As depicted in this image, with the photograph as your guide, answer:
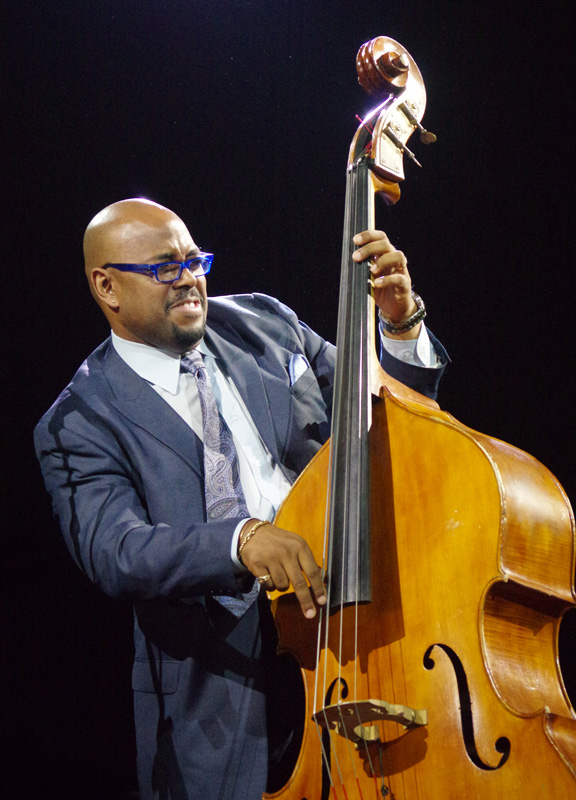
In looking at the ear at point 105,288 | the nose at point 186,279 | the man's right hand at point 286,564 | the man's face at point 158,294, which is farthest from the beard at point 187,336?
the man's right hand at point 286,564

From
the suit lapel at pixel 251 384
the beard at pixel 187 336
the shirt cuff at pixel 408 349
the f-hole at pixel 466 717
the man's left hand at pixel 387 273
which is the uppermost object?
the man's left hand at pixel 387 273

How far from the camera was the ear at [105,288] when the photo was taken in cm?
211

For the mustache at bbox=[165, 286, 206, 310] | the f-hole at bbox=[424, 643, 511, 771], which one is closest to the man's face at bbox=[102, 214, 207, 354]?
the mustache at bbox=[165, 286, 206, 310]

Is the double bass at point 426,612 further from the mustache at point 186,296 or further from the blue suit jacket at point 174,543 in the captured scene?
the mustache at point 186,296

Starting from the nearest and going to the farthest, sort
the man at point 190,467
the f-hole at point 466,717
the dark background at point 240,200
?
1. the f-hole at point 466,717
2. the man at point 190,467
3. the dark background at point 240,200

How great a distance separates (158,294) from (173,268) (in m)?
0.08

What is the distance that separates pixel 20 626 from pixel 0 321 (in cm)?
102

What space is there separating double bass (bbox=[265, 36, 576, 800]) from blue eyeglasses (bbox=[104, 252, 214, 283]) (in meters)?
0.73

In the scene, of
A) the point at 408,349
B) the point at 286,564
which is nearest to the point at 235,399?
the point at 408,349

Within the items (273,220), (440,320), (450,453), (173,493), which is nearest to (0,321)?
(273,220)

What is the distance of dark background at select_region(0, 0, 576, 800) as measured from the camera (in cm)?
257

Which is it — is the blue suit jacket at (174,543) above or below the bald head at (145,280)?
below

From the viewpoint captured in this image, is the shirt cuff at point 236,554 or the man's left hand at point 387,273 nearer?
the shirt cuff at point 236,554

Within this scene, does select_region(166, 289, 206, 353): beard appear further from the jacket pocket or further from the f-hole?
the f-hole
